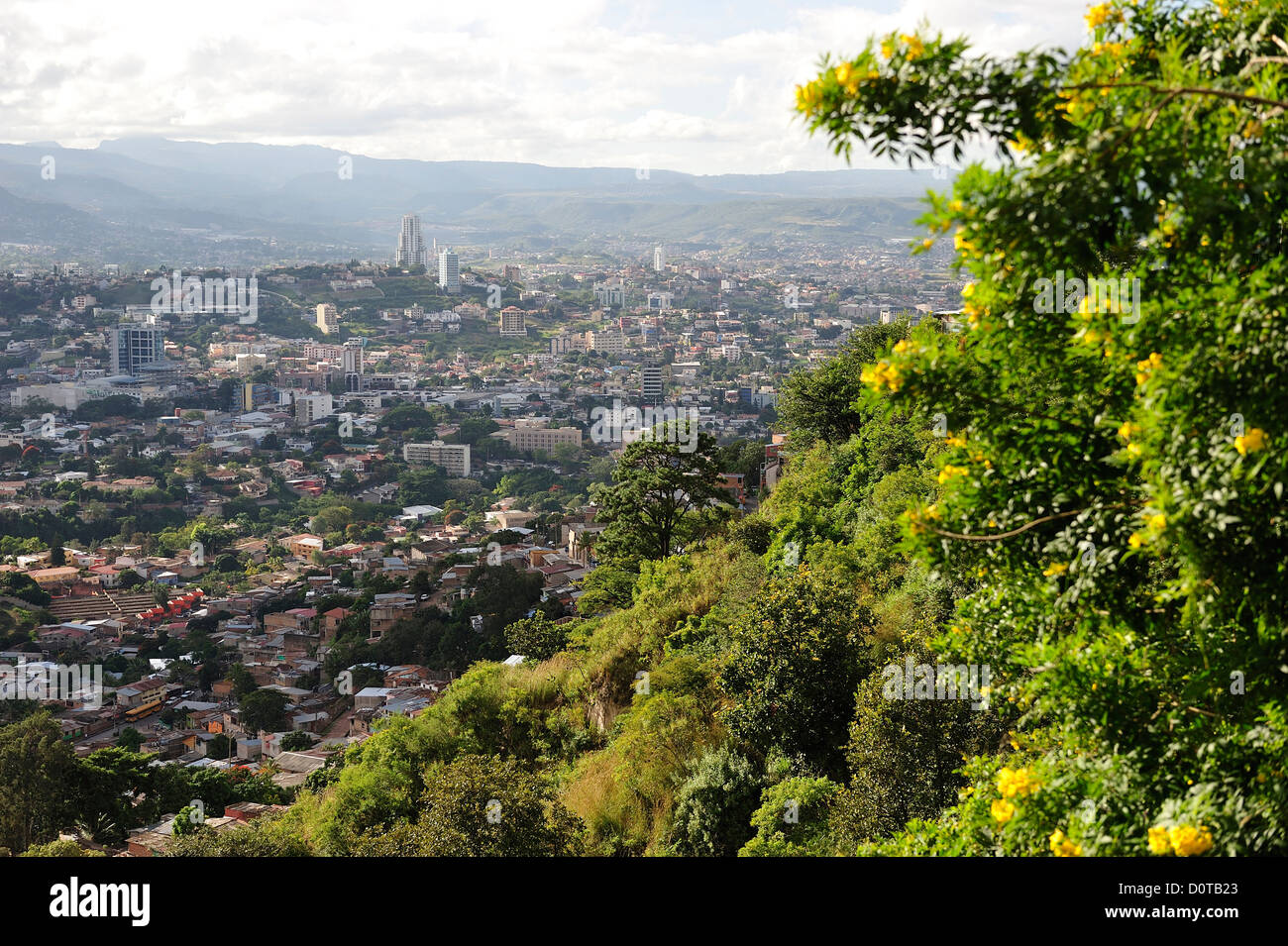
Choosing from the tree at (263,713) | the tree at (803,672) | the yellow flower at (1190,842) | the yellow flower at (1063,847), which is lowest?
the tree at (263,713)

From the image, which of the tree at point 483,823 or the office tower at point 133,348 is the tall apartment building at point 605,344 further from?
the tree at point 483,823

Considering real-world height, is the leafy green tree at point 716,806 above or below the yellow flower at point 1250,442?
below

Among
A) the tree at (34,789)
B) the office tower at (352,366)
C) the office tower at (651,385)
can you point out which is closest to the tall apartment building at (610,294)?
the office tower at (352,366)

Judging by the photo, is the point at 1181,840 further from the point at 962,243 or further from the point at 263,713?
the point at 263,713

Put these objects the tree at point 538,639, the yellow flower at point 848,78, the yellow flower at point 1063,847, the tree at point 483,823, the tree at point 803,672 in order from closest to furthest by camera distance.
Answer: the yellow flower at point 848,78 < the yellow flower at point 1063,847 < the tree at point 483,823 < the tree at point 803,672 < the tree at point 538,639

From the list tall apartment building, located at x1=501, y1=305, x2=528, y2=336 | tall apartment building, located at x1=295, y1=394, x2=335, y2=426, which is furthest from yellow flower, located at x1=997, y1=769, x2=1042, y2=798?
tall apartment building, located at x1=501, y1=305, x2=528, y2=336

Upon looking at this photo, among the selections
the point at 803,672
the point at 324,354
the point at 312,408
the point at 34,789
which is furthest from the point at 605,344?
the point at 803,672

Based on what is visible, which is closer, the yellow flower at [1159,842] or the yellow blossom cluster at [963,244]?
the yellow flower at [1159,842]
